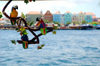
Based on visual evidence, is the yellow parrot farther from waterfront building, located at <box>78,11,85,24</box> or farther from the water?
waterfront building, located at <box>78,11,85,24</box>

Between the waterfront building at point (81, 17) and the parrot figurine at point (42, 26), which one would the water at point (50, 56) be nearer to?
the parrot figurine at point (42, 26)

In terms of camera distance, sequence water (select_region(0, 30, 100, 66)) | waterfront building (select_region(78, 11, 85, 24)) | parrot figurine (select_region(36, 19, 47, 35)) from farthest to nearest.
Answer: waterfront building (select_region(78, 11, 85, 24)) → water (select_region(0, 30, 100, 66)) → parrot figurine (select_region(36, 19, 47, 35))

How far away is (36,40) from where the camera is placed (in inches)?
60.3

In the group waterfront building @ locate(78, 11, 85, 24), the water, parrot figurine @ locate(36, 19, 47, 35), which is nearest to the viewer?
parrot figurine @ locate(36, 19, 47, 35)

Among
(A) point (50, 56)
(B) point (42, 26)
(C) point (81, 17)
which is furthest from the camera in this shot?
(C) point (81, 17)

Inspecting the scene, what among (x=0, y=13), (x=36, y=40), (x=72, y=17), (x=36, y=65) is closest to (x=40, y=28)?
(x=36, y=40)

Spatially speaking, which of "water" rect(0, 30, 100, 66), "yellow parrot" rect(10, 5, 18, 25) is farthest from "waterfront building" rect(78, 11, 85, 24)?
"yellow parrot" rect(10, 5, 18, 25)

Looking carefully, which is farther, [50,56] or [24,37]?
[50,56]

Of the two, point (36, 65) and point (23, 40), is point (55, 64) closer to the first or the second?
point (36, 65)

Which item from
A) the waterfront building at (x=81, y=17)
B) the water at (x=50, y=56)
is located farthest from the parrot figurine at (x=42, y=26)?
the waterfront building at (x=81, y=17)

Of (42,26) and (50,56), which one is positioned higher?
(42,26)

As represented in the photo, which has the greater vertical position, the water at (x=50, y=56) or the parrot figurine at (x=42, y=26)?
the parrot figurine at (x=42, y=26)

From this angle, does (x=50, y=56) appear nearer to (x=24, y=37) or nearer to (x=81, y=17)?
(x=24, y=37)

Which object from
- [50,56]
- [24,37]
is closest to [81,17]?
[50,56]
